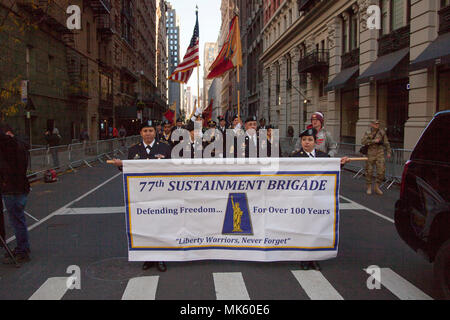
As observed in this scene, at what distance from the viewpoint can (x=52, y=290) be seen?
194 inches

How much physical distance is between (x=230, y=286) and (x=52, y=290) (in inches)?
82.2

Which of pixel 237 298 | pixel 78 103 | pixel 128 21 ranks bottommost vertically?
pixel 237 298

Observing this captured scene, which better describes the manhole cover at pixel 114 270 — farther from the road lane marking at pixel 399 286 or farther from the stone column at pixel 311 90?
the stone column at pixel 311 90

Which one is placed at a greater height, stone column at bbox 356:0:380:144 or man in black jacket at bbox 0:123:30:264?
stone column at bbox 356:0:380:144

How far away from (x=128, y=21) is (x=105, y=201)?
4916cm

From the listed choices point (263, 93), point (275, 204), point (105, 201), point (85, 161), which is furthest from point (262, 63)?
point (275, 204)

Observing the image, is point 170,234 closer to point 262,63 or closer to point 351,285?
point 351,285

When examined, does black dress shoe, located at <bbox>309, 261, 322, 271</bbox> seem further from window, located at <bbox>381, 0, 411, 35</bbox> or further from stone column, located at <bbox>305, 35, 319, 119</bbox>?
stone column, located at <bbox>305, 35, 319, 119</bbox>

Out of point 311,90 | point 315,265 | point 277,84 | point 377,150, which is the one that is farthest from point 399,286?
point 277,84

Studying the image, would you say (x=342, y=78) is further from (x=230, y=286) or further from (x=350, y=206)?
(x=230, y=286)

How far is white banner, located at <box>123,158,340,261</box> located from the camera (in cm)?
557

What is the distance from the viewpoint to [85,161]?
20828 mm

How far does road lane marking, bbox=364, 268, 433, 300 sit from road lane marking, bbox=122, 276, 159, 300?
8.99ft

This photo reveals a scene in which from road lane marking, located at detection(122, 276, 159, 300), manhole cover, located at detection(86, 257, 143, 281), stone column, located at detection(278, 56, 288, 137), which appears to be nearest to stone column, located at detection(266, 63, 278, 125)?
stone column, located at detection(278, 56, 288, 137)
